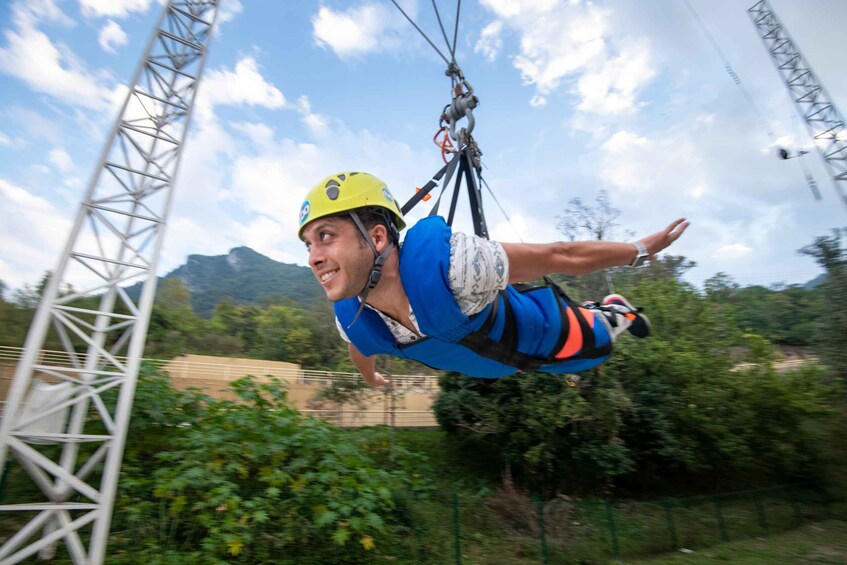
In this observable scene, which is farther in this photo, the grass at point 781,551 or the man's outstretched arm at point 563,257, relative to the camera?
the grass at point 781,551

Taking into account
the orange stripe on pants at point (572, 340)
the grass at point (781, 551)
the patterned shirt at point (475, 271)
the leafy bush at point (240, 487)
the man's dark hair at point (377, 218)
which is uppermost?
the man's dark hair at point (377, 218)

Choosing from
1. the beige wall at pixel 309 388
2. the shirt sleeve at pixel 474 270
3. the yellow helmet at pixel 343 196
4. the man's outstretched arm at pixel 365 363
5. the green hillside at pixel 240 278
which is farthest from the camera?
the green hillside at pixel 240 278

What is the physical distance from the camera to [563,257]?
1867 mm

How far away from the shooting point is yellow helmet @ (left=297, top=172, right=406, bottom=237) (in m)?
1.80

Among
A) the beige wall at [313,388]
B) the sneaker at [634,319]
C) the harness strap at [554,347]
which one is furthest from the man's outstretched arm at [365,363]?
the beige wall at [313,388]

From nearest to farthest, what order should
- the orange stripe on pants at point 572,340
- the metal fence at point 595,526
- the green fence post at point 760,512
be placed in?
the orange stripe on pants at point 572,340, the metal fence at point 595,526, the green fence post at point 760,512

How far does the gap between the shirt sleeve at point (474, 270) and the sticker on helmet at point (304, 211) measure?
57cm

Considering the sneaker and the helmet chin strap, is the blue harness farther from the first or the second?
the sneaker

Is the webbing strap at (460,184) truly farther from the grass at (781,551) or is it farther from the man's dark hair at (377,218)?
the grass at (781,551)

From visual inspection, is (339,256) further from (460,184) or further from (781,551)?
(781,551)

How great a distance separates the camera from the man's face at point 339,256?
5.90 ft

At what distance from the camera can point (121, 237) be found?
546cm

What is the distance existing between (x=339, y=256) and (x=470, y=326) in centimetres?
59

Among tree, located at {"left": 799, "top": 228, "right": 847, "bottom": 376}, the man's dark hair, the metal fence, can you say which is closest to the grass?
the metal fence
